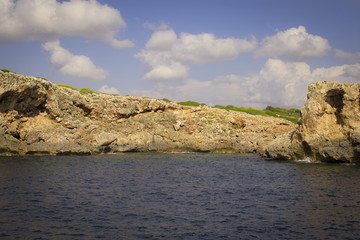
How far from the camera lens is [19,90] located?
59.1m

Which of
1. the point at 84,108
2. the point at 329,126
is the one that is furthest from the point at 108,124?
the point at 329,126

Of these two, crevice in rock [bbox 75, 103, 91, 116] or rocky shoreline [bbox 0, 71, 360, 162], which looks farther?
crevice in rock [bbox 75, 103, 91, 116]

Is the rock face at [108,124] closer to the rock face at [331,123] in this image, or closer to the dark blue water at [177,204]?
the rock face at [331,123]

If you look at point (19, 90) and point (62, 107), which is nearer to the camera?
point (19, 90)

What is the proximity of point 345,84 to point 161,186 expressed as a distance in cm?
3595

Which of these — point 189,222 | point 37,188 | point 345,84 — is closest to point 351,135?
point 345,84

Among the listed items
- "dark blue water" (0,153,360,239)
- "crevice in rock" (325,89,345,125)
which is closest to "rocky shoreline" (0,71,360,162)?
"crevice in rock" (325,89,345,125)

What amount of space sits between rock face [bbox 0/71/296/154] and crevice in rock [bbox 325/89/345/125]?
63.8 ft

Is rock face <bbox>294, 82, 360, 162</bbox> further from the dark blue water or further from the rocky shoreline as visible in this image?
the dark blue water

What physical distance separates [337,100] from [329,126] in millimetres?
5016

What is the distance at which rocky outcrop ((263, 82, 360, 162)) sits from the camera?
50156mm

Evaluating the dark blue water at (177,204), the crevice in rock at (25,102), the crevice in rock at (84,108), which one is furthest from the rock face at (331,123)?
the crevice in rock at (25,102)

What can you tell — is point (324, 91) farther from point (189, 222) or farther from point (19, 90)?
point (19, 90)

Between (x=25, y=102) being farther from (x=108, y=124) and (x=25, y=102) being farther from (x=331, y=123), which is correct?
(x=331, y=123)
